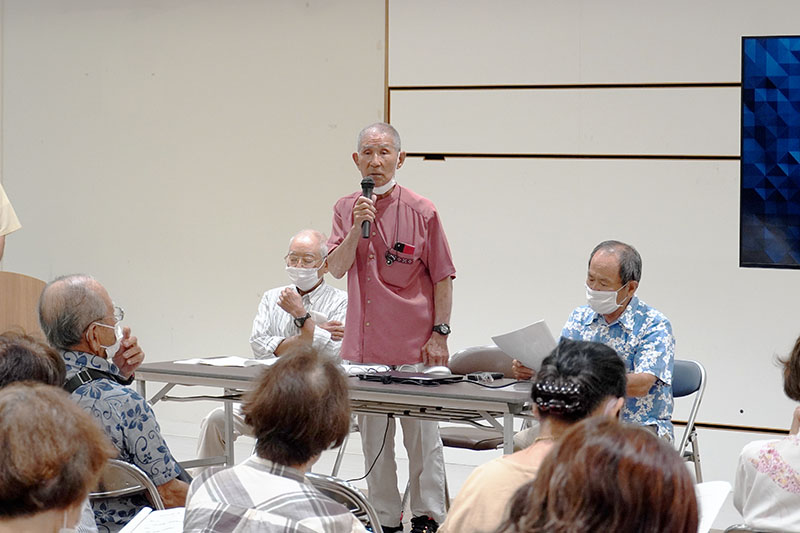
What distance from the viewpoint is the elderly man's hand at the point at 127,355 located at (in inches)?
114

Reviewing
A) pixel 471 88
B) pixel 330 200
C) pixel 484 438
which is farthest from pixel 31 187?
pixel 484 438

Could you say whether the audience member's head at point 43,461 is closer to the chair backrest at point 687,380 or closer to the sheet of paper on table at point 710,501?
the sheet of paper on table at point 710,501

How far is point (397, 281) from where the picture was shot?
424cm

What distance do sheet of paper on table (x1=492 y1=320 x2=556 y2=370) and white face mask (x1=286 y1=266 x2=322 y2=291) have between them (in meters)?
1.30

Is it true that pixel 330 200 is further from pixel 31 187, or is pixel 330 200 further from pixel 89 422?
pixel 89 422

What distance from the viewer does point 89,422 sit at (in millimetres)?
1541

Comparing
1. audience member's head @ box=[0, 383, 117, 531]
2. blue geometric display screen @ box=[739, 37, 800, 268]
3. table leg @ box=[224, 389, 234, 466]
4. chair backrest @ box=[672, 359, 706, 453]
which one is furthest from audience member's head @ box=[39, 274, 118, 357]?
blue geometric display screen @ box=[739, 37, 800, 268]

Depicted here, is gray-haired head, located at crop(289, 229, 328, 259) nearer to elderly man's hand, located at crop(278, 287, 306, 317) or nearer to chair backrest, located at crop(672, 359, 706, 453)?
elderly man's hand, located at crop(278, 287, 306, 317)

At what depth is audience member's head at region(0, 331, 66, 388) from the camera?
2.20m

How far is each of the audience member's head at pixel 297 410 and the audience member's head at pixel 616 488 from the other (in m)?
0.74

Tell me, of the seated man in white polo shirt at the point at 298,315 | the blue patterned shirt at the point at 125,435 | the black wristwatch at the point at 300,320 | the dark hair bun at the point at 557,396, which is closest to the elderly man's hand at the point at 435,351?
the seated man in white polo shirt at the point at 298,315

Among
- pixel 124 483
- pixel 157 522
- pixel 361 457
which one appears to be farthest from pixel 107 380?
pixel 361 457

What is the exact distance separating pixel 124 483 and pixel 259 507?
98 centimetres

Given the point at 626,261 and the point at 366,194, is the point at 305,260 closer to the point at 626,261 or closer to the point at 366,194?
the point at 366,194
